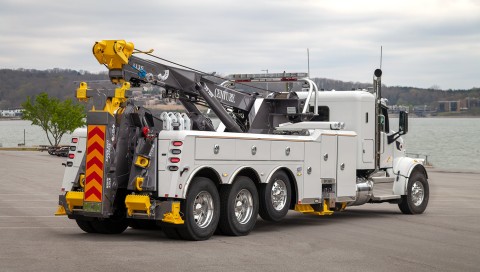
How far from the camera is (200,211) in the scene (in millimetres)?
15062

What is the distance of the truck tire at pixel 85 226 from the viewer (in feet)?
51.9

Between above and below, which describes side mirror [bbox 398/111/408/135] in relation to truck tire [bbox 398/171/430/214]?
above

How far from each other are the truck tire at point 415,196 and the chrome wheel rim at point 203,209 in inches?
287

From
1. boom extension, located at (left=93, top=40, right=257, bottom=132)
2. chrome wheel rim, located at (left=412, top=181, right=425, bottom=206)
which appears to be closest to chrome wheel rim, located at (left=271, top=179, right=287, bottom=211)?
boom extension, located at (left=93, top=40, right=257, bottom=132)

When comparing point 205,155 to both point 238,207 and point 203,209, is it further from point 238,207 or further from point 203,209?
point 238,207

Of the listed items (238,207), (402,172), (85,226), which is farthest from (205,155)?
(402,172)

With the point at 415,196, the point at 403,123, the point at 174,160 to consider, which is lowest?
the point at 415,196

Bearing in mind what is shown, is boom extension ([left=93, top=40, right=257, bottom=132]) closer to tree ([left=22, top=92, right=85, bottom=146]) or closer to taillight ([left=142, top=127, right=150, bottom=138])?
taillight ([left=142, top=127, right=150, bottom=138])

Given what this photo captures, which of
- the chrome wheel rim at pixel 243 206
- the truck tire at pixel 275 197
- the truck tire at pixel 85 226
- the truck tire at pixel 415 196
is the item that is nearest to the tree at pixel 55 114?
the truck tire at pixel 415 196

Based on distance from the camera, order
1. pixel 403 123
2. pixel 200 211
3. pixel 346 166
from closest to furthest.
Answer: pixel 200 211, pixel 346 166, pixel 403 123

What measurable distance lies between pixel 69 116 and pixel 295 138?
73.6m

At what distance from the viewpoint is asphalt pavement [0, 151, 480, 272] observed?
1215 centimetres

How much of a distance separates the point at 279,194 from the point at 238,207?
130 cm

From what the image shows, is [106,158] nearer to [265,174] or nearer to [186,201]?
[186,201]
